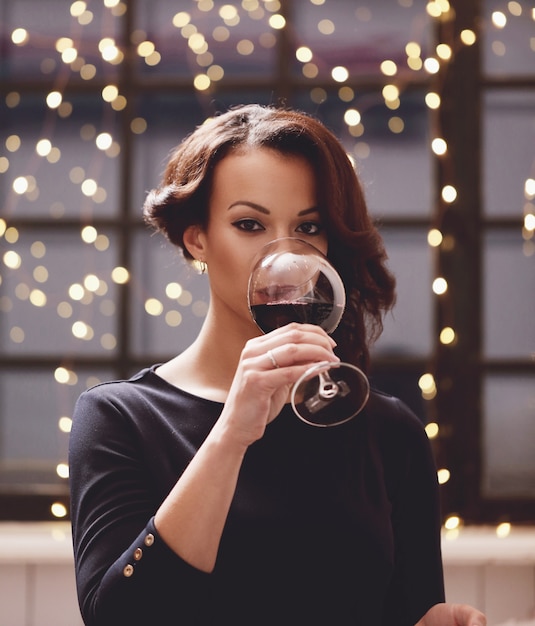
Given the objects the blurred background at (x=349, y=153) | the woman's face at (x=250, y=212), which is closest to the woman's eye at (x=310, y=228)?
the woman's face at (x=250, y=212)

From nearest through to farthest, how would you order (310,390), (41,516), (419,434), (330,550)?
1. (310,390)
2. (330,550)
3. (419,434)
4. (41,516)

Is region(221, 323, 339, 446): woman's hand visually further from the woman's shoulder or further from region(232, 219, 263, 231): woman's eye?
the woman's shoulder

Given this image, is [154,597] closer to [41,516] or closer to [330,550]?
[330,550]

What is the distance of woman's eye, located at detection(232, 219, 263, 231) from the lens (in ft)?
3.16

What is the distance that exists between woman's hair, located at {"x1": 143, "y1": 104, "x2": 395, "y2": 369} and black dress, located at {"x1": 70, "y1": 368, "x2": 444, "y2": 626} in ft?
0.72

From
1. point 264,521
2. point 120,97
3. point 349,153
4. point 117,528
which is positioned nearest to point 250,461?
point 264,521

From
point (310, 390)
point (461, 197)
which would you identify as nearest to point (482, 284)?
point (461, 197)

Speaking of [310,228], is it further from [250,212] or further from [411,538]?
[411,538]

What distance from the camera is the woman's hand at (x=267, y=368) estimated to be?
2.39ft

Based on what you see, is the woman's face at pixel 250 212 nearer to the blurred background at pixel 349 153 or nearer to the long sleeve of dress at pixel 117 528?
the long sleeve of dress at pixel 117 528

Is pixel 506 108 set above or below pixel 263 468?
above

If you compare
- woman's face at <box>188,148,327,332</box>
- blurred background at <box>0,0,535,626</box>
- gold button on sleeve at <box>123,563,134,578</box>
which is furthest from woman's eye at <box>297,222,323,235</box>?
blurred background at <box>0,0,535,626</box>

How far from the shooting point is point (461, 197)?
2178 millimetres

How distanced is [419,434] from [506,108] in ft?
4.50
